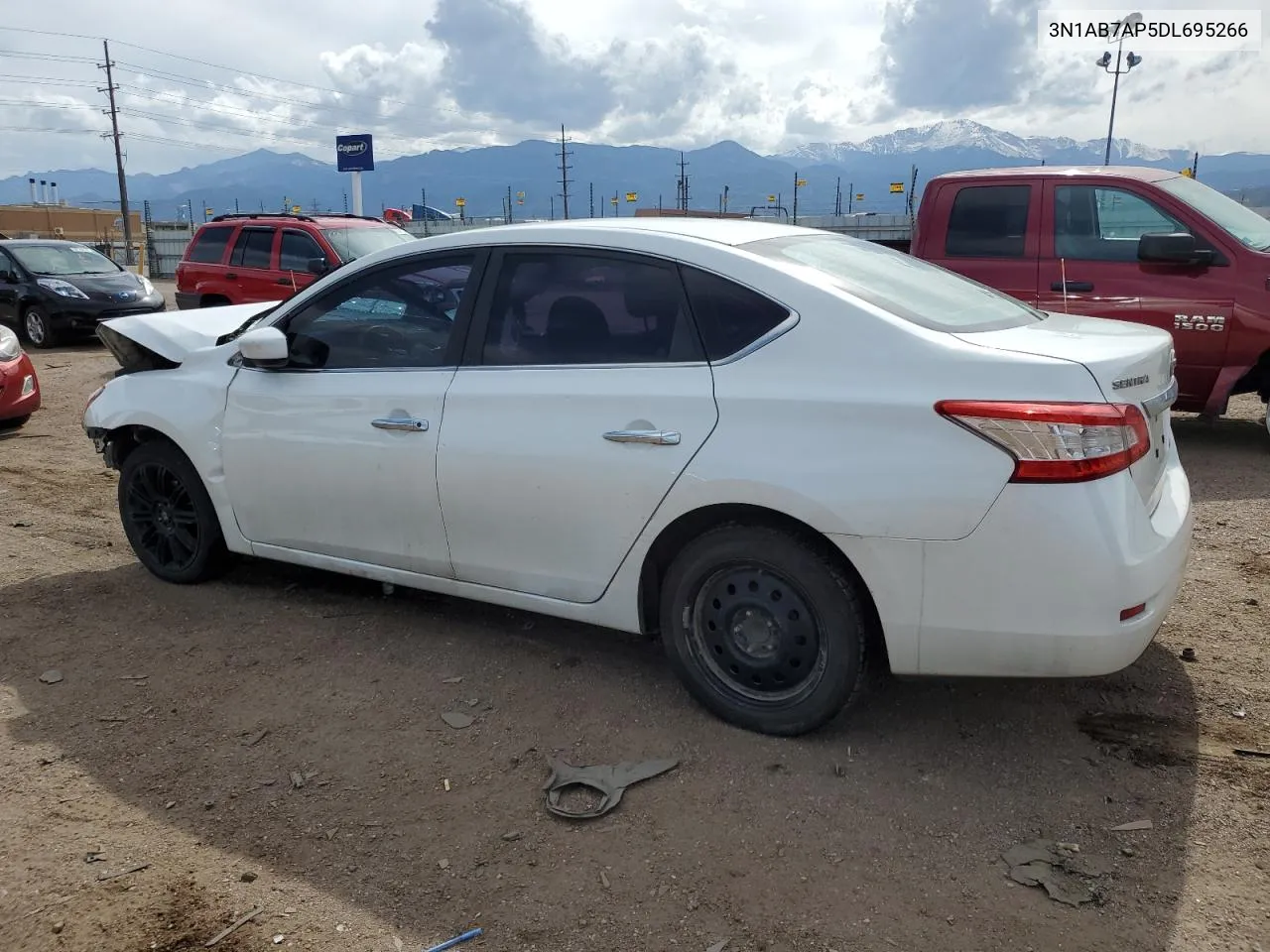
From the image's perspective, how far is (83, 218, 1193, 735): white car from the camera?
9.10 ft

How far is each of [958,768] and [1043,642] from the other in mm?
576

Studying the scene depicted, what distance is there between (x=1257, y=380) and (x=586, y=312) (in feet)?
18.9

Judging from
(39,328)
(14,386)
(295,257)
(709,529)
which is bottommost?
(14,386)

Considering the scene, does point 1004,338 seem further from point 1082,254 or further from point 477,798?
point 1082,254

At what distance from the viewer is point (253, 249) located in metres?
11.9

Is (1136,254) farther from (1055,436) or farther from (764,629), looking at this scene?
(764,629)

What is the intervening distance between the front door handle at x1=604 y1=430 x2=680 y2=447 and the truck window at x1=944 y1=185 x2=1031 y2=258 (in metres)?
5.26

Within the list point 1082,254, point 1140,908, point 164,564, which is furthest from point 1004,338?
point 1082,254

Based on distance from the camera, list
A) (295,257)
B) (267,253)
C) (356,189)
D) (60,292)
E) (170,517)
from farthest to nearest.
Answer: (356,189), (60,292), (267,253), (295,257), (170,517)

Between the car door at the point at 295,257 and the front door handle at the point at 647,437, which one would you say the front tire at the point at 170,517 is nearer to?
the front door handle at the point at 647,437

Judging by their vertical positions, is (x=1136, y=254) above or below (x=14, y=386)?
above

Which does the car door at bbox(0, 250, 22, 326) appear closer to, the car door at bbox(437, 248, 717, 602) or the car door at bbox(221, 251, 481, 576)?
the car door at bbox(221, 251, 481, 576)

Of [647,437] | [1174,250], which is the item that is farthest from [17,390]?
[1174,250]

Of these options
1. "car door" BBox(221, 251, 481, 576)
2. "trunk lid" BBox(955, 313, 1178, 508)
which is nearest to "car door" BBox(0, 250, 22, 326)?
"car door" BBox(221, 251, 481, 576)
